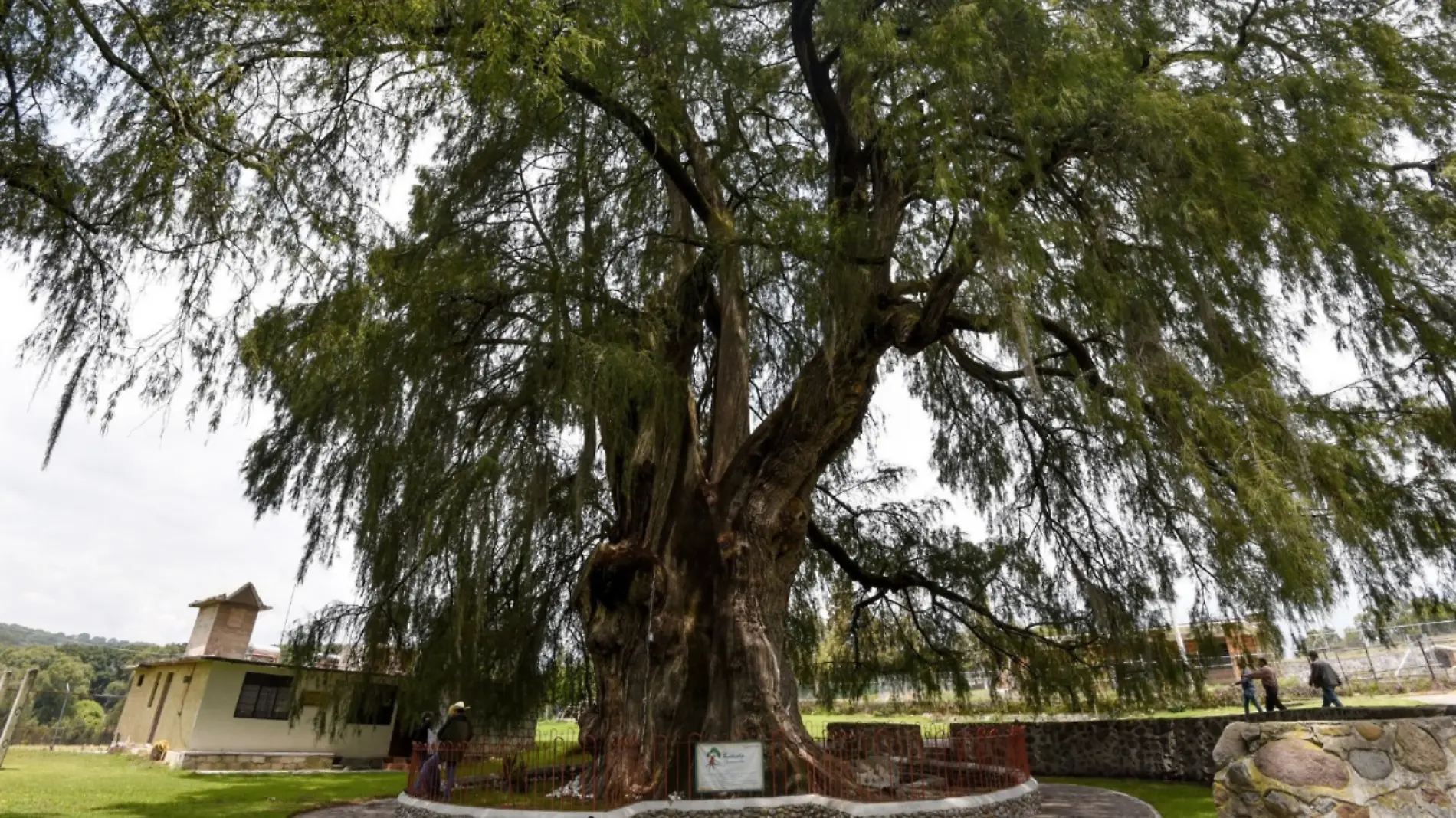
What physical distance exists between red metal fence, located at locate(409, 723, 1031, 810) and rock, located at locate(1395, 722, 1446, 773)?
3027 millimetres

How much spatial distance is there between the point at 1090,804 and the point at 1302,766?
4.32 m

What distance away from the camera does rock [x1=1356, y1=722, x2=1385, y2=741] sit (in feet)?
11.1

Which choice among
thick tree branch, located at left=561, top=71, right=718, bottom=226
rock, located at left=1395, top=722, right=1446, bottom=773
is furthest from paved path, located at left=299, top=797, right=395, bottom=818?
rock, located at left=1395, top=722, right=1446, bottom=773

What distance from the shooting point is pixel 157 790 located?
9289 millimetres

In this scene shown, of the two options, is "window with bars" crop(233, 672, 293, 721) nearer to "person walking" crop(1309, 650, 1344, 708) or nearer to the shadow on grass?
the shadow on grass

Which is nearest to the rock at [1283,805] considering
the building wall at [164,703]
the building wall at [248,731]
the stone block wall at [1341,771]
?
the stone block wall at [1341,771]

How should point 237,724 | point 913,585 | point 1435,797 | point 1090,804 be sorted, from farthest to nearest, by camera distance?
point 237,724 < point 913,585 < point 1090,804 < point 1435,797

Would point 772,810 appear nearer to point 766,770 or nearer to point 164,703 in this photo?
point 766,770

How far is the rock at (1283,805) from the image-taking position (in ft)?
10.5

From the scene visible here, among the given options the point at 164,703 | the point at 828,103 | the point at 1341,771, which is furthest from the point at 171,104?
the point at 164,703

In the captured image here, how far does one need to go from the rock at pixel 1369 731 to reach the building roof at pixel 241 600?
19.4 m

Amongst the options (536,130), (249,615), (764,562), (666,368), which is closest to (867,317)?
(666,368)

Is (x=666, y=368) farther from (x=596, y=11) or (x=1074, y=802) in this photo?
(x=1074, y=802)

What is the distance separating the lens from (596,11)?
4605 millimetres
